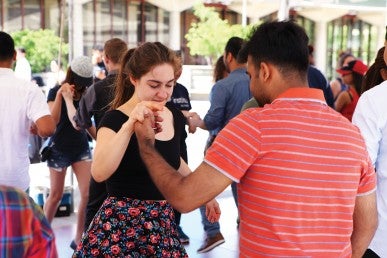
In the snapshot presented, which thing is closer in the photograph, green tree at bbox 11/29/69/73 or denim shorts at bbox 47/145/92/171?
denim shorts at bbox 47/145/92/171

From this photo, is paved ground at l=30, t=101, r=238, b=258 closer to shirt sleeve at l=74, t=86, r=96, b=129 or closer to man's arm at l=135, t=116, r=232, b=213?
shirt sleeve at l=74, t=86, r=96, b=129

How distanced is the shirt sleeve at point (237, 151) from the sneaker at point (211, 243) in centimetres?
389

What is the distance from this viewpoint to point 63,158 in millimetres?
5344

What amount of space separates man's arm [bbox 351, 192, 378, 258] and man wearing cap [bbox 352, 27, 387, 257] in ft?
1.39

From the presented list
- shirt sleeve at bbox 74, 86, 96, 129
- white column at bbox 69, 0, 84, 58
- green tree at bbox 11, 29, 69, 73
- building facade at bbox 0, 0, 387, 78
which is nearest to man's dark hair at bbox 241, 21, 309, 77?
shirt sleeve at bbox 74, 86, 96, 129

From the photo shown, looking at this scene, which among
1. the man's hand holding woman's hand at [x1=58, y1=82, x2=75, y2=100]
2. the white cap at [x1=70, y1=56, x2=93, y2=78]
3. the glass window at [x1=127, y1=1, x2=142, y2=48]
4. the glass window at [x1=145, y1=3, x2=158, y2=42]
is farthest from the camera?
the glass window at [x1=145, y1=3, x2=158, y2=42]

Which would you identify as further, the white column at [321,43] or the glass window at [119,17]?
the white column at [321,43]

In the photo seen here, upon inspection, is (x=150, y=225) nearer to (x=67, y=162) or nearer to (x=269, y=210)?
(x=269, y=210)

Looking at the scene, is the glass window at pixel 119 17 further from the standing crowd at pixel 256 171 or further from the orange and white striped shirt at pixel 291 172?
the orange and white striped shirt at pixel 291 172

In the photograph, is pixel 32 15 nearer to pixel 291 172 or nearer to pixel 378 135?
pixel 378 135

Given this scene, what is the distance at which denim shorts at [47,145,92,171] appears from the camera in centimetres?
535

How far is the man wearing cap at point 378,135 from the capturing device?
2457 millimetres

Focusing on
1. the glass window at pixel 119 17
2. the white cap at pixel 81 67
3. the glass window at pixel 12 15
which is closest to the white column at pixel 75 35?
the white cap at pixel 81 67

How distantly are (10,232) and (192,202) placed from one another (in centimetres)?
68
